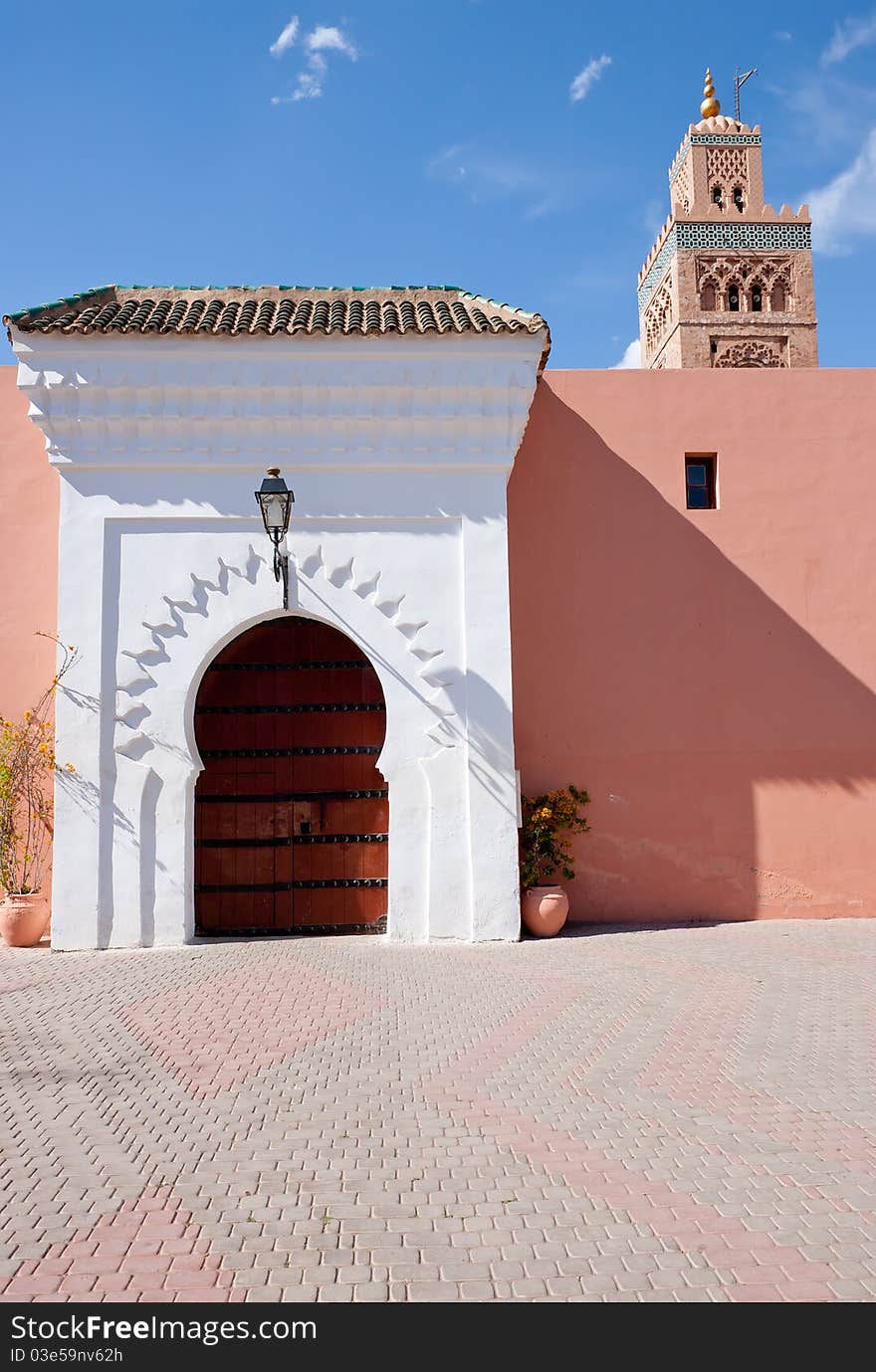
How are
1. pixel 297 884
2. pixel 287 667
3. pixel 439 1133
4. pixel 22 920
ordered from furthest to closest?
1. pixel 287 667
2. pixel 297 884
3. pixel 22 920
4. pixel 439 1133

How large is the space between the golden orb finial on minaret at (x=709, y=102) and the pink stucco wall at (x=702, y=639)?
105 ft

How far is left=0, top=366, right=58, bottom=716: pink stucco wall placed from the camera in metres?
10.0

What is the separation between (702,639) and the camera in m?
10.7

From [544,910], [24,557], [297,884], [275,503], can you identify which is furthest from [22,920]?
[544,910]

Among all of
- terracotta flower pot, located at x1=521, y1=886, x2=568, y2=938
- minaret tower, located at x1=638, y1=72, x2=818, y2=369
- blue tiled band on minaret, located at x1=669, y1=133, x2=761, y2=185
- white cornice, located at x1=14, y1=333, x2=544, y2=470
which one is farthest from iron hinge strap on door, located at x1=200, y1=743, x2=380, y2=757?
blue tiled band on minaret, located at x1=669, y1=133, x2=761, y2=185

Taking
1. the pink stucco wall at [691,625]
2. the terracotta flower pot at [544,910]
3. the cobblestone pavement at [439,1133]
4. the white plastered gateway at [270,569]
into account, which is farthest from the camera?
the pink stucco wall at [691,625]

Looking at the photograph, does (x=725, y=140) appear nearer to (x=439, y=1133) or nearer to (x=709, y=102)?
(x=709, y=102)

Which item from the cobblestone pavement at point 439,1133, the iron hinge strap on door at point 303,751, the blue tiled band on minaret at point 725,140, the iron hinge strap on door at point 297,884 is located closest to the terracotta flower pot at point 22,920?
the cobblestone pavement at point 439,1133

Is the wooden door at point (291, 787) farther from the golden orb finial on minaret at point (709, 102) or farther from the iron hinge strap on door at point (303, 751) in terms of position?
the golden orb finial on minaret at point (709, 102)

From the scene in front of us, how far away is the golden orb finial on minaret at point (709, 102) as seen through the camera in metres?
36.9

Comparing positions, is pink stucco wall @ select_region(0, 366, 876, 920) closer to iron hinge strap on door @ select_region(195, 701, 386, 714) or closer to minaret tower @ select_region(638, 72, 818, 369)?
iron hinge strap on door @ select_region(195, 701, 386, 714)

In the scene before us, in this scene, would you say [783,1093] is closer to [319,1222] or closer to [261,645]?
[319,1222]

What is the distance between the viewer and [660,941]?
927cm

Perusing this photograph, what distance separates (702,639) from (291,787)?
4564 mm
